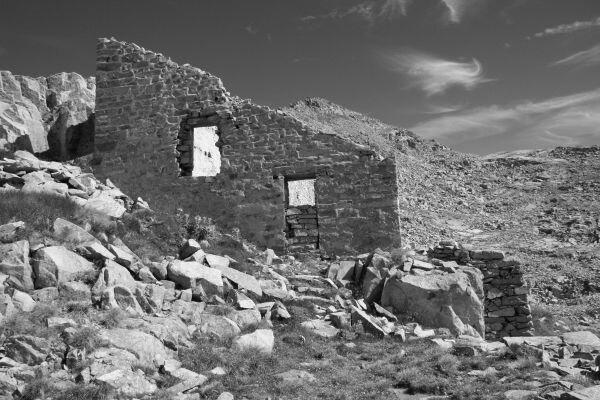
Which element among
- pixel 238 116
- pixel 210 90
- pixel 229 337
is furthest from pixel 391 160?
pixel 229 337

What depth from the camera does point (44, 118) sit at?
18.6 m

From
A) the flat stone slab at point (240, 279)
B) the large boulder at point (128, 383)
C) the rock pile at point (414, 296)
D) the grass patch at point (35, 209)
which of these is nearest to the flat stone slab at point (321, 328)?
the rock pile at point (414, 296)

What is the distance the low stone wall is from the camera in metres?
12.9

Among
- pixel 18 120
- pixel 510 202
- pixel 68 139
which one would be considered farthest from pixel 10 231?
pixel 510 202

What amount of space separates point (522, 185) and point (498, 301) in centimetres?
2066

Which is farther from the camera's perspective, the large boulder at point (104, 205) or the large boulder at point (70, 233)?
the large boulder at point (104, 205)

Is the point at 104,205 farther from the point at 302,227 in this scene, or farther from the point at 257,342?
the point at 257,342

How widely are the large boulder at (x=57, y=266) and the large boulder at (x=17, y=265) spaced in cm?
15

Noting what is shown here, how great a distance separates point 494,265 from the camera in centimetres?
1312

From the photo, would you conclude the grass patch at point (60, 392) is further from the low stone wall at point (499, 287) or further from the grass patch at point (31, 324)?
the low stone wall at point (499, 287)

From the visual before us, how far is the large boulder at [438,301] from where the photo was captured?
11188mm

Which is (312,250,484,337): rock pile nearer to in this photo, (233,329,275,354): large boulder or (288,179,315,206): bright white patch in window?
(233,329,275,354): large boulder

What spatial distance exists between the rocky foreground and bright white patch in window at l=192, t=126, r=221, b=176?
4.54 meters

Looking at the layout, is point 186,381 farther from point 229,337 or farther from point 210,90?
point 210,90
